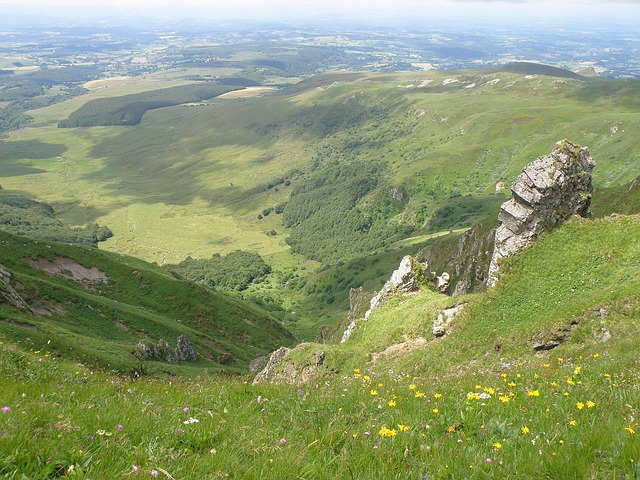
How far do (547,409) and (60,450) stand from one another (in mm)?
8422

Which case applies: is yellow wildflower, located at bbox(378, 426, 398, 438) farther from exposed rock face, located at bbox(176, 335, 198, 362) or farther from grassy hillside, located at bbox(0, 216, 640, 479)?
exposed rock face, located at bbox(176, 335, 198, 362)

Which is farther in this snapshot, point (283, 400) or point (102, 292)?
point (102, 292)

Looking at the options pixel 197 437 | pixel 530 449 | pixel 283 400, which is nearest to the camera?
pixel 530 449

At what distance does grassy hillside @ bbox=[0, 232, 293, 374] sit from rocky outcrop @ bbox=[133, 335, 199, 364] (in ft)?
4.49

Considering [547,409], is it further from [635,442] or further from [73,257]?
[73,257]

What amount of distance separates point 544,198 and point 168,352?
56800 mm

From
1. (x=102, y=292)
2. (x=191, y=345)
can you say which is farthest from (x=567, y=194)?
(x=102, y=292)

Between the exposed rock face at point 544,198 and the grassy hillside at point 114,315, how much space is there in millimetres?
41357

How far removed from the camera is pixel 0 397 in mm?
8039

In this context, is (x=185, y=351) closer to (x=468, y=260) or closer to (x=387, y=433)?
(x=468, y=260)

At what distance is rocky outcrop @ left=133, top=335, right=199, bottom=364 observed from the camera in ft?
197

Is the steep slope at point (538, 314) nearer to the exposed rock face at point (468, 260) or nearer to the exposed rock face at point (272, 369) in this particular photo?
the exposed rock face at point (272, 369)

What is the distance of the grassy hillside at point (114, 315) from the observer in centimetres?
4939

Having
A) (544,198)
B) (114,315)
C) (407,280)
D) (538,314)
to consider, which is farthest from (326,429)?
(114,315)
